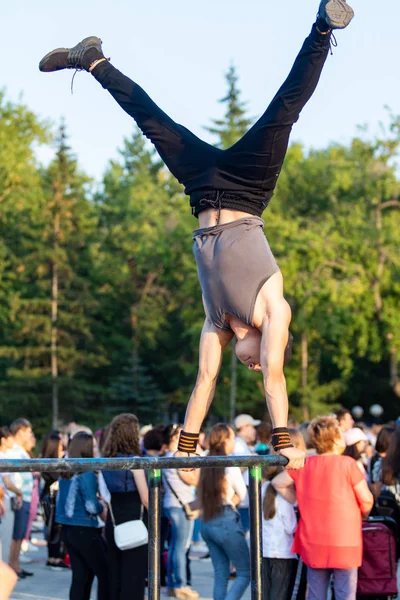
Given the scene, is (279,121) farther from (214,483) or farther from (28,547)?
(28,547)

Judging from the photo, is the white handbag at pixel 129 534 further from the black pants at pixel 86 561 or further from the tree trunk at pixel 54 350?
the tree trunk at pixel 54 350

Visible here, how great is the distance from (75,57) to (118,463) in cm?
246

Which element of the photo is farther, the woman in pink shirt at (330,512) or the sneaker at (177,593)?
the sneaker at (177,593)

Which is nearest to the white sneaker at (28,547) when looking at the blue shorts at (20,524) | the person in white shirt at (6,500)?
the person in white shirt at (6,500)

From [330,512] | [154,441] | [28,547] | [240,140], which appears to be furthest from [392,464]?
[28,547]

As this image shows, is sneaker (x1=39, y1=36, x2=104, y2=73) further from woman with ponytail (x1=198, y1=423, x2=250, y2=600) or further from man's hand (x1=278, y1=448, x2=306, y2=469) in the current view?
woman with ponytail (x1=198, y1=423, x2=250, y2=600)

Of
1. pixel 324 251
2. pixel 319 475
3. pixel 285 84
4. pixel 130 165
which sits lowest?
pixel 319 475

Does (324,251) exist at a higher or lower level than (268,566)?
higher

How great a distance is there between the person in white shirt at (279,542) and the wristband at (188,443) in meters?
2.56

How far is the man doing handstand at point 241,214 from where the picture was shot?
461 cm

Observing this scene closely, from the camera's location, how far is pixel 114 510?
7.75m

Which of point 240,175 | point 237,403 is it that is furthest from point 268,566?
point 237,403

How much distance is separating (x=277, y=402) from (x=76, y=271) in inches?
1718

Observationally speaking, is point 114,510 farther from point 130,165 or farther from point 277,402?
point 130,165
